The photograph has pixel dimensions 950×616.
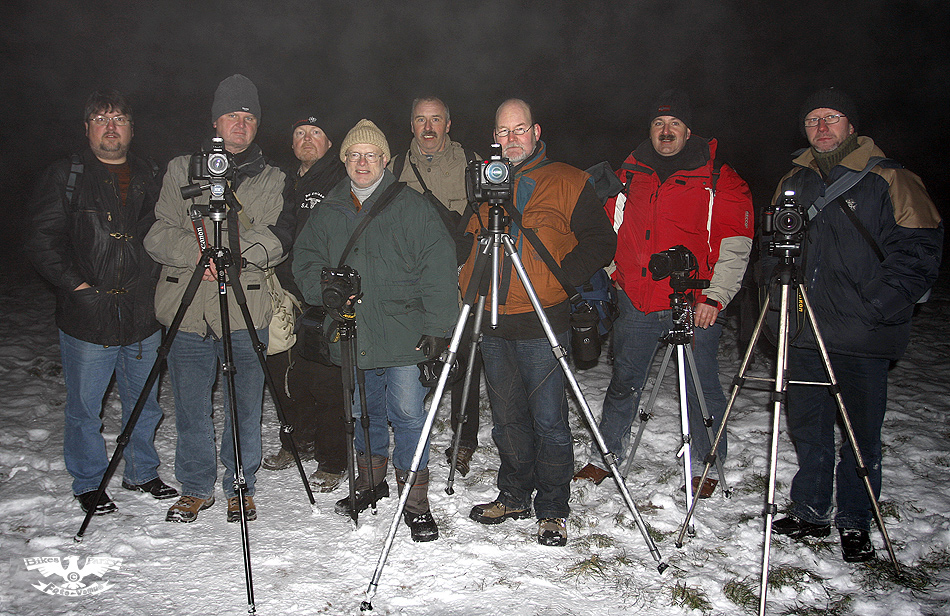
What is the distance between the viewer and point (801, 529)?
3.46 meters

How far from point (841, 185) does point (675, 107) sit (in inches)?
43.6

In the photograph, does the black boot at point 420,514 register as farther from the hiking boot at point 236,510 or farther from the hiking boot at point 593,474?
the hiking boot at point 593,474

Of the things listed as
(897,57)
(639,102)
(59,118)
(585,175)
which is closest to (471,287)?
(585,175)

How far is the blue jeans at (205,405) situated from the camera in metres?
3.58

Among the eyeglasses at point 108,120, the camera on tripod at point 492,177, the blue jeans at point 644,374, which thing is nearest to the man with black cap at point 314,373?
the eyeglasses at point 108,120

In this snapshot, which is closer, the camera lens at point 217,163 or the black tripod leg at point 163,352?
the camera lens at point 217,163

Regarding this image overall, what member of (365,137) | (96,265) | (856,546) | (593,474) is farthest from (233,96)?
(856,546)

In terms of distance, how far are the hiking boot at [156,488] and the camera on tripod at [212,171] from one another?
2064mm

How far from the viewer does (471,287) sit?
3072mm

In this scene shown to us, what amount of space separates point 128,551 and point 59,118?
23.9 metres

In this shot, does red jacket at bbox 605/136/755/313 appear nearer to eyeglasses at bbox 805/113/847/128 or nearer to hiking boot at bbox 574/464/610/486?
eyeglasses at bbox 805/113/847/128

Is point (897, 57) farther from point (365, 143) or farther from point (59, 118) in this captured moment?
point (59, 118)

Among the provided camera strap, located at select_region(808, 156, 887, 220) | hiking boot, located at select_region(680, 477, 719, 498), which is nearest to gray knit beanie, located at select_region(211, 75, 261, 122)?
camera strap, located at select_region(808, 156, 887, 220)

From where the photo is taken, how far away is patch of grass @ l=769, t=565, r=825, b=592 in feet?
9.86
